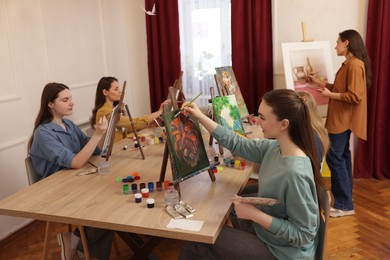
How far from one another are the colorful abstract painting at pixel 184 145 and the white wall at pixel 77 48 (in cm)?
175

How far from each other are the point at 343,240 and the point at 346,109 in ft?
3.46

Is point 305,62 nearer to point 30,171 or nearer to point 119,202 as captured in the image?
point 119,202

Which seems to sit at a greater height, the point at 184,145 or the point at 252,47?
the point at 252,47

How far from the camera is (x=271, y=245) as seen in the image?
1.55 m

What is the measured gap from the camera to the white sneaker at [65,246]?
6.51 feet

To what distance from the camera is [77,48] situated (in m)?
3.73

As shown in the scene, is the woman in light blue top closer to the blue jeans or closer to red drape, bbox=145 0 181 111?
the blue jeans

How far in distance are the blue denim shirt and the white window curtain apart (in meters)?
2.17

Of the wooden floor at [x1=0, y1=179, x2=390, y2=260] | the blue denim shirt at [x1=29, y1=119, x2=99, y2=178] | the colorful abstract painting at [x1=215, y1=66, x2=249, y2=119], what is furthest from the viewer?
the colorful abstract painting at [x1=215, y1=66, x2=249, y2=119]

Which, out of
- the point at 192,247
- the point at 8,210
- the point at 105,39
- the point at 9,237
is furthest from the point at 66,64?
the point at 192,247

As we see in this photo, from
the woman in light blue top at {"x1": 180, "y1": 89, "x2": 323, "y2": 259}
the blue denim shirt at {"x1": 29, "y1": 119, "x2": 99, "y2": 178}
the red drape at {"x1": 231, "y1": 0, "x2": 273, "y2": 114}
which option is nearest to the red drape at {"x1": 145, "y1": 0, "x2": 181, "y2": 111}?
the red drape at {"x1": 231, "y1": 0, "x2": 273, "y2": 114}

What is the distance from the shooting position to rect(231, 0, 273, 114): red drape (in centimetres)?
379

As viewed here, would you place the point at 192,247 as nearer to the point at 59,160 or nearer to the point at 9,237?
the point at 59,160

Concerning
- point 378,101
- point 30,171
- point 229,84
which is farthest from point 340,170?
point 30,171
